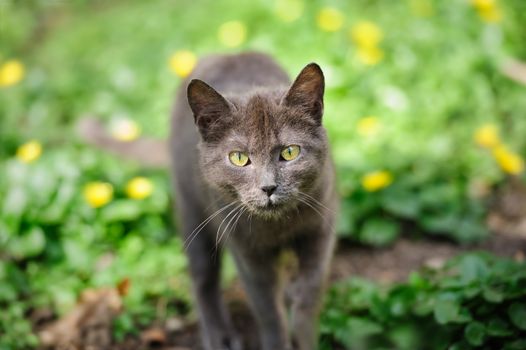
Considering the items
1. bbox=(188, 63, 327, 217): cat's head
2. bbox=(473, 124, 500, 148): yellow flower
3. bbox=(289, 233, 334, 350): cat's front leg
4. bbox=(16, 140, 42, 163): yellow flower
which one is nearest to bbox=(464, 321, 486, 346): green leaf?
bbox=(289, 233, 334, 350): cat's front leg

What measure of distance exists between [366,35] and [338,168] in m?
1.24

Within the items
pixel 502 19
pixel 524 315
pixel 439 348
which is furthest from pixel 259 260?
pixel 502 19

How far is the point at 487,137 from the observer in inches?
166

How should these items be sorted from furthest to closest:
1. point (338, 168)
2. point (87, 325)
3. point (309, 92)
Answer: point (338, 168)
point (87, 325)
point (309, 92)

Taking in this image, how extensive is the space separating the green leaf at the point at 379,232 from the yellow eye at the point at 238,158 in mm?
1417

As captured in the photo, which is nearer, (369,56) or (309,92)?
(309,92)

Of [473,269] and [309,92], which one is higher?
[309,92]

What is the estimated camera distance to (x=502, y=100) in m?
4.68

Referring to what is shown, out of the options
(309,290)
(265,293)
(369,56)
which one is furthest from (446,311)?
(369,56)

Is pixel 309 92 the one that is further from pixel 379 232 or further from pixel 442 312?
pixel 379 232

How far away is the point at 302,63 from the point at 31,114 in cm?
215

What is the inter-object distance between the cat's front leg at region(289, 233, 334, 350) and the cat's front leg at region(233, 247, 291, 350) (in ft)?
0.25

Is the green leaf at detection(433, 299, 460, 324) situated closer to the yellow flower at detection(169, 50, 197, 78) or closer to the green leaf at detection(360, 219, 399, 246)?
the green leaf at detection(360, 219, 399, 246)

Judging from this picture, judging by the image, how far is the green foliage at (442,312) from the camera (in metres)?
2.46
